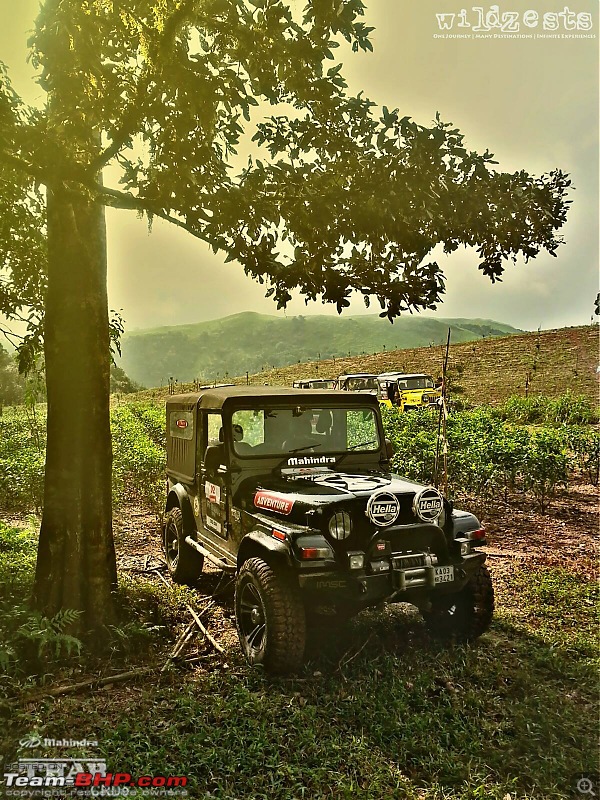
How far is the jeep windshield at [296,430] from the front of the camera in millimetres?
5520

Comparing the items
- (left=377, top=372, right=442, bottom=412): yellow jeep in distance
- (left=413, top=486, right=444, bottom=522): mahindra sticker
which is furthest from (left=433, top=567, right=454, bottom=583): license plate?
(left=377, top=372, right=442, bottom=412): yellow jeep in distance

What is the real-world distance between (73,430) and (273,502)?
1947mm

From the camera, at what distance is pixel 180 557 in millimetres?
6746

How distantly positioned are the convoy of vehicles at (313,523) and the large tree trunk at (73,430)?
108 cm

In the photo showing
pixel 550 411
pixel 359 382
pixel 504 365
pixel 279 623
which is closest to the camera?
pixel 279 623

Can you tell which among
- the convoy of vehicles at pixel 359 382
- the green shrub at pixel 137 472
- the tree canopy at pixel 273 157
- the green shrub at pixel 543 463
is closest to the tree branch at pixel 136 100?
the tree canopy at pixel 273 157

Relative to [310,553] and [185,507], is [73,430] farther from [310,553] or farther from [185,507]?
[310,553]

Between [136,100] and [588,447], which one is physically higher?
[136,100]

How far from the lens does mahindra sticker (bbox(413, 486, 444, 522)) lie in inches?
182

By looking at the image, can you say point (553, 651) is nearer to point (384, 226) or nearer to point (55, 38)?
point (384, 226)

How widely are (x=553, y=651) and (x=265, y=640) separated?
8.00 feet

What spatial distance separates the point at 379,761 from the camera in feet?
11.5

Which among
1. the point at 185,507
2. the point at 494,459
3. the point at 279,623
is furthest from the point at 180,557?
the point at 494,459

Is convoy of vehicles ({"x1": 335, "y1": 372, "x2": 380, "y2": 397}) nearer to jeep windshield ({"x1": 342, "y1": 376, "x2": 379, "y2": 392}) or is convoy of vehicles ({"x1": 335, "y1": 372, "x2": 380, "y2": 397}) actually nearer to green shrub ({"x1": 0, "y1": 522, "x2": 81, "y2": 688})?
jeep windshield ({"x1": 342, "y1": 376, "x2": 379, "y2": 392})
